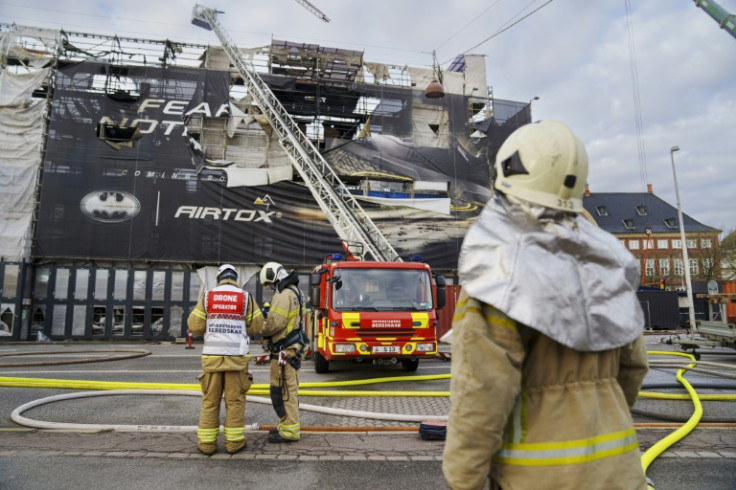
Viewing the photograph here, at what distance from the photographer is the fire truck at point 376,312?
844cm

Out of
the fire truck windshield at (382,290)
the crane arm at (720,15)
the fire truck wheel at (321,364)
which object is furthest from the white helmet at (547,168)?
the crane arm at (720,15)

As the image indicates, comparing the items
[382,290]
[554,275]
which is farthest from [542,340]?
[382,290]

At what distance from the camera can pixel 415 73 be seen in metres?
26.0

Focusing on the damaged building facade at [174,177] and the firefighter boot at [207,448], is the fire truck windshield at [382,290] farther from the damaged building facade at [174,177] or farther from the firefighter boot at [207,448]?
the damaged building facade at [174,177]

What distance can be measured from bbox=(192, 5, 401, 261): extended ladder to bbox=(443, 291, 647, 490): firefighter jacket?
43.0 ft

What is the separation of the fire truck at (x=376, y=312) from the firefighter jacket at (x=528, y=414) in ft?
22.8

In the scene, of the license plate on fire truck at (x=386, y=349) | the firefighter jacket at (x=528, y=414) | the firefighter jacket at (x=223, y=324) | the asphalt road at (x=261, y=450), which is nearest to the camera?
the firefighter jacket at (x=528, y=414)

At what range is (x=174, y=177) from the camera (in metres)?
20.5

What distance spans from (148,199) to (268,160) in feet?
17.8

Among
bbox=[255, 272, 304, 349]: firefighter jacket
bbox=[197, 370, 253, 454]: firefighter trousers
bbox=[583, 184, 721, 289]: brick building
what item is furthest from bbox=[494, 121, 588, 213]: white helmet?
bbox=[583, 184, 721, 289]: brick building

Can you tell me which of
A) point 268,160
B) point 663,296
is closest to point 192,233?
point 268,160

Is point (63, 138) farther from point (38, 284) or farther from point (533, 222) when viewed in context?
point (533, 222)

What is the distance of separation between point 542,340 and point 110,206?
21502mm

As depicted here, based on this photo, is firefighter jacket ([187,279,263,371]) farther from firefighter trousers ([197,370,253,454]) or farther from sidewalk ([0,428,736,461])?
sidewalk ([0,428,736,461])
